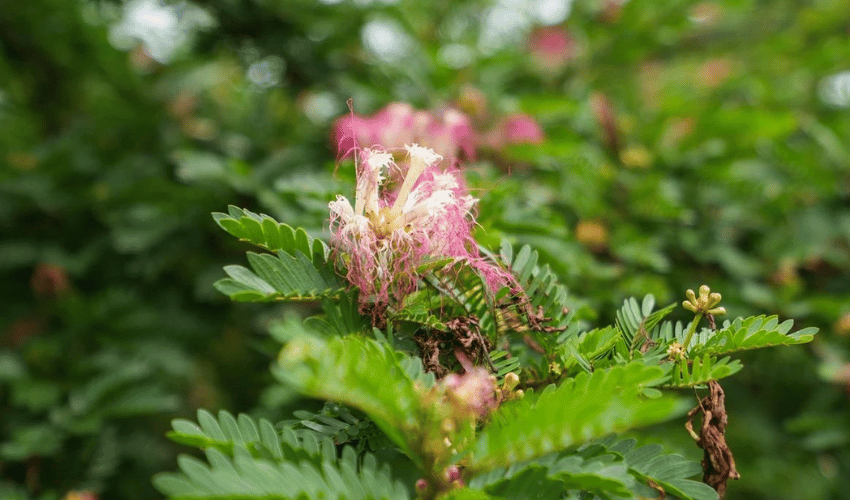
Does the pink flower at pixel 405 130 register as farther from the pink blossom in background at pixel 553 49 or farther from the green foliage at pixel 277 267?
the pink blossom in background at pixel 553 49

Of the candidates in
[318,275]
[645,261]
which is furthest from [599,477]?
[645,261]

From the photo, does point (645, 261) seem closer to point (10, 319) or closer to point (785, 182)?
point (785, 182)

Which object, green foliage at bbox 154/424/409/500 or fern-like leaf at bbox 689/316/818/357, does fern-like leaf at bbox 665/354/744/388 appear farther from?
green foliage at bbox 154/424/409/500

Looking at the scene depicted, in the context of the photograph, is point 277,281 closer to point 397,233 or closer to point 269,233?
point 269,233

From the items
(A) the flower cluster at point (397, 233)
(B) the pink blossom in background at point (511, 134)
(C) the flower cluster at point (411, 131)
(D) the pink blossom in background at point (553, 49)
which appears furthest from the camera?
(D) the pink blossom in background at point (553, 49)

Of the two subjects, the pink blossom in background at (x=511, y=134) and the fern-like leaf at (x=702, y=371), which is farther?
the pink blossom in background at (x=511, y=134)

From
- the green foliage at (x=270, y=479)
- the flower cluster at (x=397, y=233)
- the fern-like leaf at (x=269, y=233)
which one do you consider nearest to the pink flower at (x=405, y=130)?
the flower cluster at (x=397, y=233)

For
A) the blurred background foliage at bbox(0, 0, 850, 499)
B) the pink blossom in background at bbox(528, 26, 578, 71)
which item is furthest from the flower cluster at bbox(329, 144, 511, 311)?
the pink blossom in background at bbox(528, 26, 578, 71)

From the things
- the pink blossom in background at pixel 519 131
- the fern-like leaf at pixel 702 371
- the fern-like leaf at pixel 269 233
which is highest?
the pink blossom in background at pixel 519 131

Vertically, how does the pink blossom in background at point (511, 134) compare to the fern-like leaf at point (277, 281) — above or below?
above
